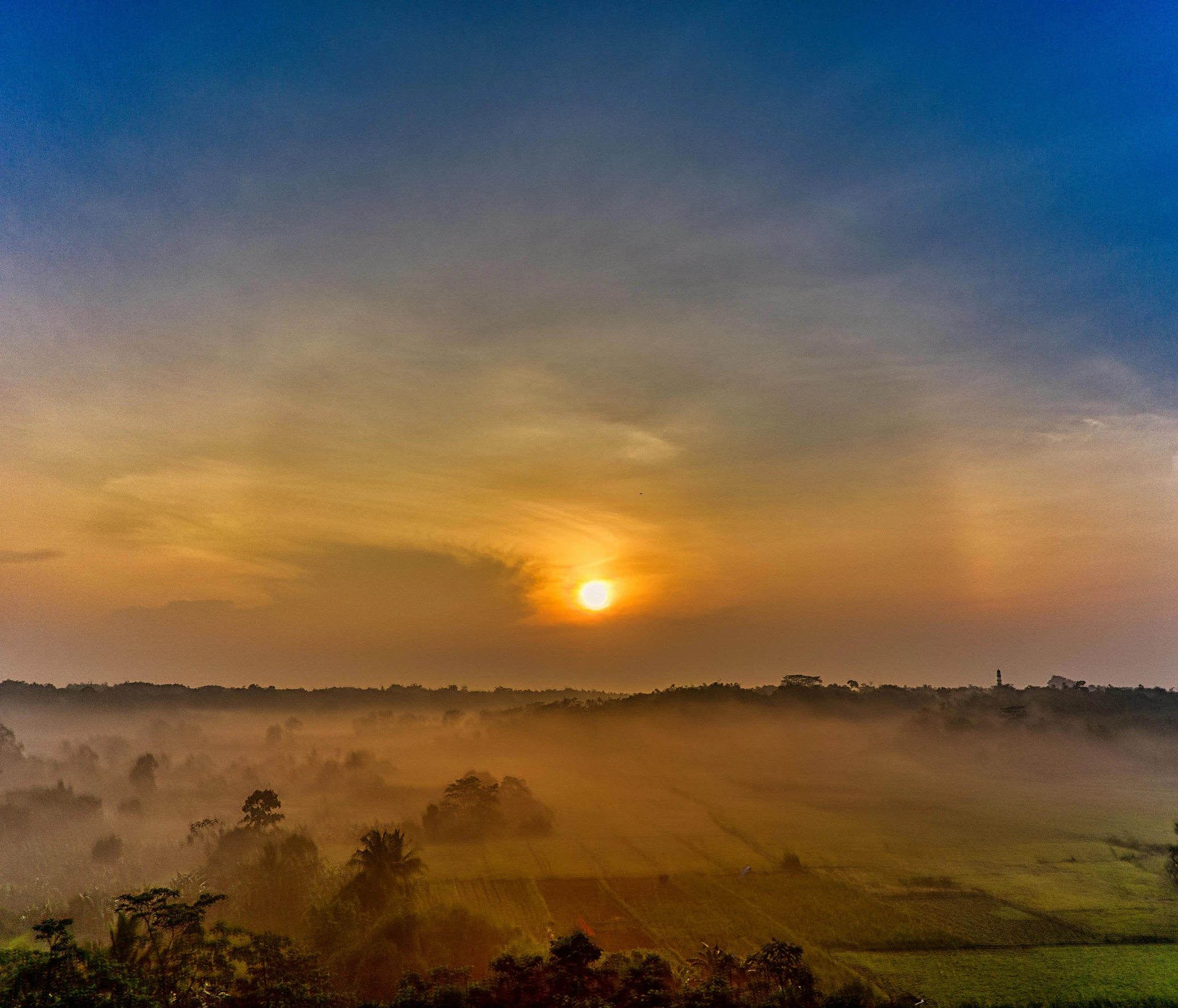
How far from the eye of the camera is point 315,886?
4301 inches

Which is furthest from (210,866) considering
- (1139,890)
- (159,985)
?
(1139,890)

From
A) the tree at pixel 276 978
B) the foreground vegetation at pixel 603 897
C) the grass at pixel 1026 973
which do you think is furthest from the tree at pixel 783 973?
the tree at pixel 276 978

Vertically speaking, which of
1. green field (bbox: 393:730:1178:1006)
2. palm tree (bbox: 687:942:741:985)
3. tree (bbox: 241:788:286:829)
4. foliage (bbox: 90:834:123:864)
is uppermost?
palm tree (bbox: 687:942:741:985)

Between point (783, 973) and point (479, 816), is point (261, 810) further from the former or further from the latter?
point (783, 973)

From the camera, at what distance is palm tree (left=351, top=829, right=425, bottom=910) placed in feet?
314

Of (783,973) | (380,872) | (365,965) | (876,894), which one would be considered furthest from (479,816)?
(783,973)

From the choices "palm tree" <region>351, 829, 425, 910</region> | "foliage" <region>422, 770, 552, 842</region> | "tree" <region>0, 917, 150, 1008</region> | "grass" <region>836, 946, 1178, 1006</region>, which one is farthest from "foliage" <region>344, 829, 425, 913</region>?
"grass" <region>836, 946, 1178, 1006</region>

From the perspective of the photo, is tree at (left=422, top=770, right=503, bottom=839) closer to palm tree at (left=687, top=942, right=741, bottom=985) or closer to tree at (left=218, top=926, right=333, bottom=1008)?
palm tree at (left=687, top=942, right=741, bottom=985)

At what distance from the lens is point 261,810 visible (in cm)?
14738

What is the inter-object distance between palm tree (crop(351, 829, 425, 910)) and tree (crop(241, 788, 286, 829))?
5136 centimetres

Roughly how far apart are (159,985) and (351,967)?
92.1 feet

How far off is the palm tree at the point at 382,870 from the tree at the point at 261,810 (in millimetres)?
51357

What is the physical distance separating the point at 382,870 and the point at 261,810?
Answer: 61436 millimetres

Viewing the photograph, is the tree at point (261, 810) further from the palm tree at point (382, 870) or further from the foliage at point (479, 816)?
the palm tree at point (382, 870)
